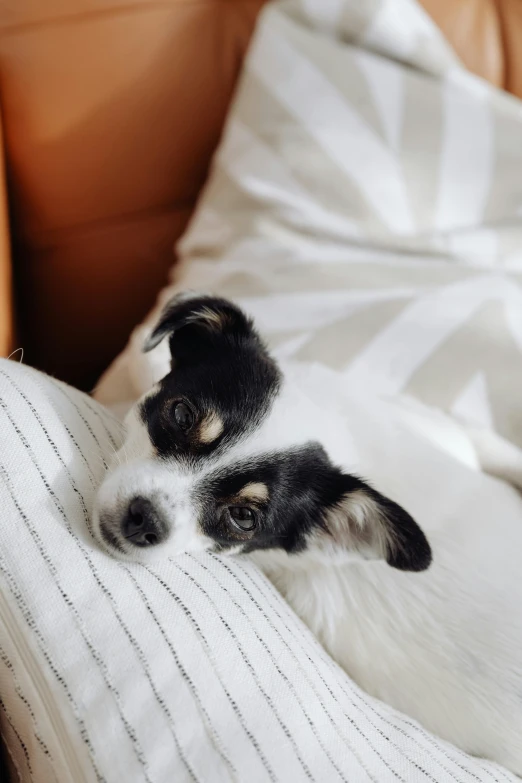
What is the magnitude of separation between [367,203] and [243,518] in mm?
866

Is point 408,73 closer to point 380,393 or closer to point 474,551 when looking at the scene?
point 380,393

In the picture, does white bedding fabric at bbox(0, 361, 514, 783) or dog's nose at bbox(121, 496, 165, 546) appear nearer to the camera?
white bedding fabric at bbox(0, 361, 514, 783)

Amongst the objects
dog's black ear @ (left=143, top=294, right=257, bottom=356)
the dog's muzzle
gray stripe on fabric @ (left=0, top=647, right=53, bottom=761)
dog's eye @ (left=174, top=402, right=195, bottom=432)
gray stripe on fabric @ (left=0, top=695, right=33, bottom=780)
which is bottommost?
gray stripe on fabric @ (left=0, top=695, right=33, bottom=780)

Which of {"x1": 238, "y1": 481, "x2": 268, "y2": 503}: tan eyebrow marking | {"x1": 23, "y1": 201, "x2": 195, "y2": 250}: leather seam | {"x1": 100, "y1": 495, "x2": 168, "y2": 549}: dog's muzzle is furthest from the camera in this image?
{"x1": 23, "y1": 201, "x2": 195, "y2": 250}: leather seam

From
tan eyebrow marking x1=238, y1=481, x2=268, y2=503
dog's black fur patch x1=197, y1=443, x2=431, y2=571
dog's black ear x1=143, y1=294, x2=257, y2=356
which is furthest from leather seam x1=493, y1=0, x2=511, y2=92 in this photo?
tan eyebrow marking x1=238, y1=481, x2=268, y2=503

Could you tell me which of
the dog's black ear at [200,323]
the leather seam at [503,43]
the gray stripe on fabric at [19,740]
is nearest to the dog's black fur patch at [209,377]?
the dog's black ear at [200,323]

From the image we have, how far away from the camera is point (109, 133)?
1.56 metres

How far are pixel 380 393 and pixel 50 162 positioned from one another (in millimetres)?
948

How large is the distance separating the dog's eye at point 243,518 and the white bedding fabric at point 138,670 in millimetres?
84

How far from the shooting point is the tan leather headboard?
1484mm

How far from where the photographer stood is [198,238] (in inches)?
64.0

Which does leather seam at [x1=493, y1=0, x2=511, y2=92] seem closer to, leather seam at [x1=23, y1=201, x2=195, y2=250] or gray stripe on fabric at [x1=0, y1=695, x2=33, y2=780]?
leather seam at [x1=23, y1=201, x2=195, y2=250]

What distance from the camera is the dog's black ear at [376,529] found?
3.26 ft

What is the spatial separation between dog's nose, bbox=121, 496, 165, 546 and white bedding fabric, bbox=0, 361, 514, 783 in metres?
0.04
